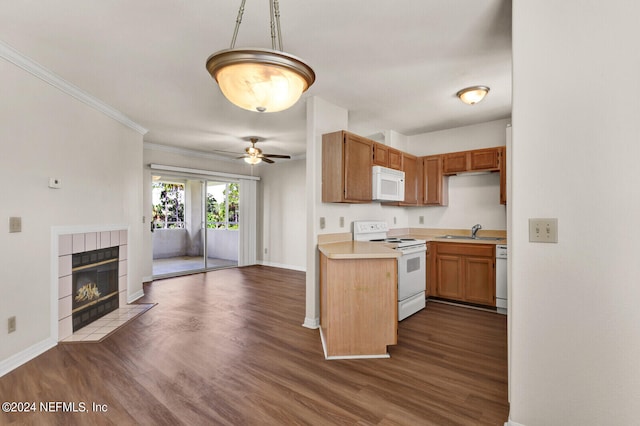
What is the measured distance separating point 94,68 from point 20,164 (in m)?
1.02

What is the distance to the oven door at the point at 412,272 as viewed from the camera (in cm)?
358

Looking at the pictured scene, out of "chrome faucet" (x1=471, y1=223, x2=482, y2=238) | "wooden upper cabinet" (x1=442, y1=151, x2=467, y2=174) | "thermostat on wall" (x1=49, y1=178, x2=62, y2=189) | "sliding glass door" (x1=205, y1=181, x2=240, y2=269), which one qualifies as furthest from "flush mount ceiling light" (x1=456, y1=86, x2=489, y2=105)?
"sliding glass door" (x1=205, y1=181, x2=240, y2=269)

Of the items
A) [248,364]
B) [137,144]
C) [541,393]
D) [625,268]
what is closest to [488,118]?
[625,268]

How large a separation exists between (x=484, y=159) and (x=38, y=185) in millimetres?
4902

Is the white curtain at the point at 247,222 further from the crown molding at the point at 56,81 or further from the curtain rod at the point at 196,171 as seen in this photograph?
the crown molding at the point at 56,81

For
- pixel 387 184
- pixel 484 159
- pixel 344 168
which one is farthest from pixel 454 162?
pixel 344 168

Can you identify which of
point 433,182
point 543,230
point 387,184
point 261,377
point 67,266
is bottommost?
point 261,377

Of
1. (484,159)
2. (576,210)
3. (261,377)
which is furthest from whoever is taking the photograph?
(484,159)

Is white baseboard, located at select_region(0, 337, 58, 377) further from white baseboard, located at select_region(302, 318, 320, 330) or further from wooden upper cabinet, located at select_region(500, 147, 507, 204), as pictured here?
wooden upper cabinet, located at select_region(500, 147, 507, 204)

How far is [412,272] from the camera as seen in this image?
3.78m

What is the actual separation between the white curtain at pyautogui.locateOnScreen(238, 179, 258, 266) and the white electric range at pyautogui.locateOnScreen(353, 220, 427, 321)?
3775 mm

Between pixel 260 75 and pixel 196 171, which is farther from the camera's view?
pixel 196 171

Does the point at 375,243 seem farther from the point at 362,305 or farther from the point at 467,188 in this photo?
the point at 467,188

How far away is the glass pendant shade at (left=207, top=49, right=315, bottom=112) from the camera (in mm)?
1347
